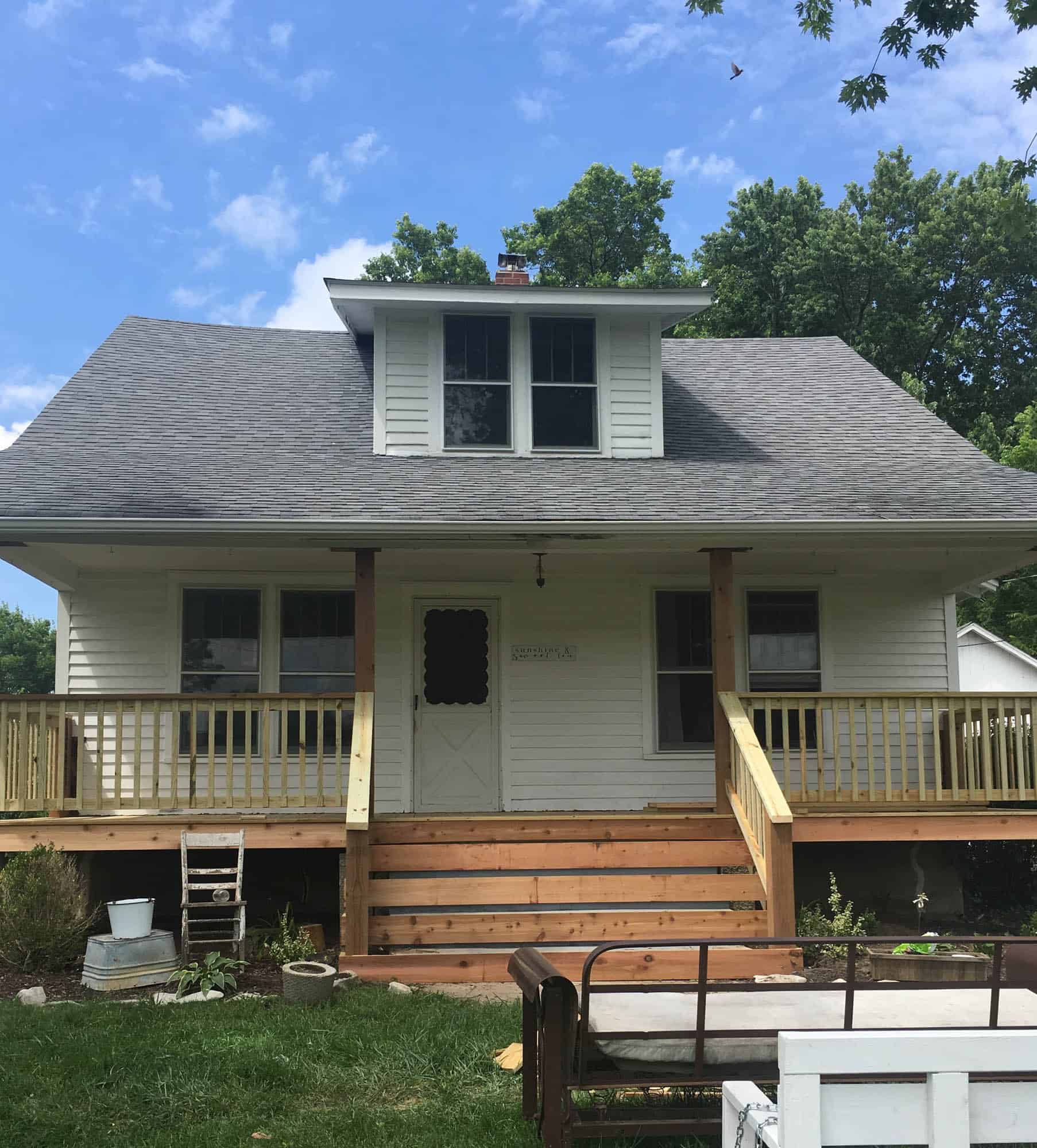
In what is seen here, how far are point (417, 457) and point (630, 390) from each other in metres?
2.34

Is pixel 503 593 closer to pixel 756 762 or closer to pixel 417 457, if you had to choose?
pixel 417 457

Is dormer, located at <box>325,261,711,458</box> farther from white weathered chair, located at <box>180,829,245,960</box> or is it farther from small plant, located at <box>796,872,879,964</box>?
small plant, located at <box>796,872,879,964</box>

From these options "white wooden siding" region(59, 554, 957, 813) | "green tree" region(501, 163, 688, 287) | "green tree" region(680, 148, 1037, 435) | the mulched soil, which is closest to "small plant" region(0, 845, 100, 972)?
the mulched soil

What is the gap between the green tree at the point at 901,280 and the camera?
30125mm

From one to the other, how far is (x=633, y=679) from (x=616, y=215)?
23.9 meters

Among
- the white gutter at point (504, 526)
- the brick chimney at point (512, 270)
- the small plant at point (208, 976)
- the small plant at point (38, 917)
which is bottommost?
the small plant at point (208, 976)

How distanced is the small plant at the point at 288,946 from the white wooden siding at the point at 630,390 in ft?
18.5

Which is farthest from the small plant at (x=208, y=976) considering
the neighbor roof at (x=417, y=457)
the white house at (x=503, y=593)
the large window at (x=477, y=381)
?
the large window at (x=477, y=381)

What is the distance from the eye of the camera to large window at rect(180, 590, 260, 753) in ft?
37.2

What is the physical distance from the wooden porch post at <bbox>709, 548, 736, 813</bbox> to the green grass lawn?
3.72 meters

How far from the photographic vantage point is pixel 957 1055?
8.50ft

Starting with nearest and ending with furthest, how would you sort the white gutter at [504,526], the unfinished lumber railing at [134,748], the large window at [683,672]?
the white gutter at [504,526]
the unfinished lumber railing at [134,748]
the large window at [683,672]

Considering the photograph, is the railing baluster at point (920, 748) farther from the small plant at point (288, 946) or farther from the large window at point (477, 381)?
the small plant at point (288, 946)

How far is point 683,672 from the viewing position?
1171 centimetres
